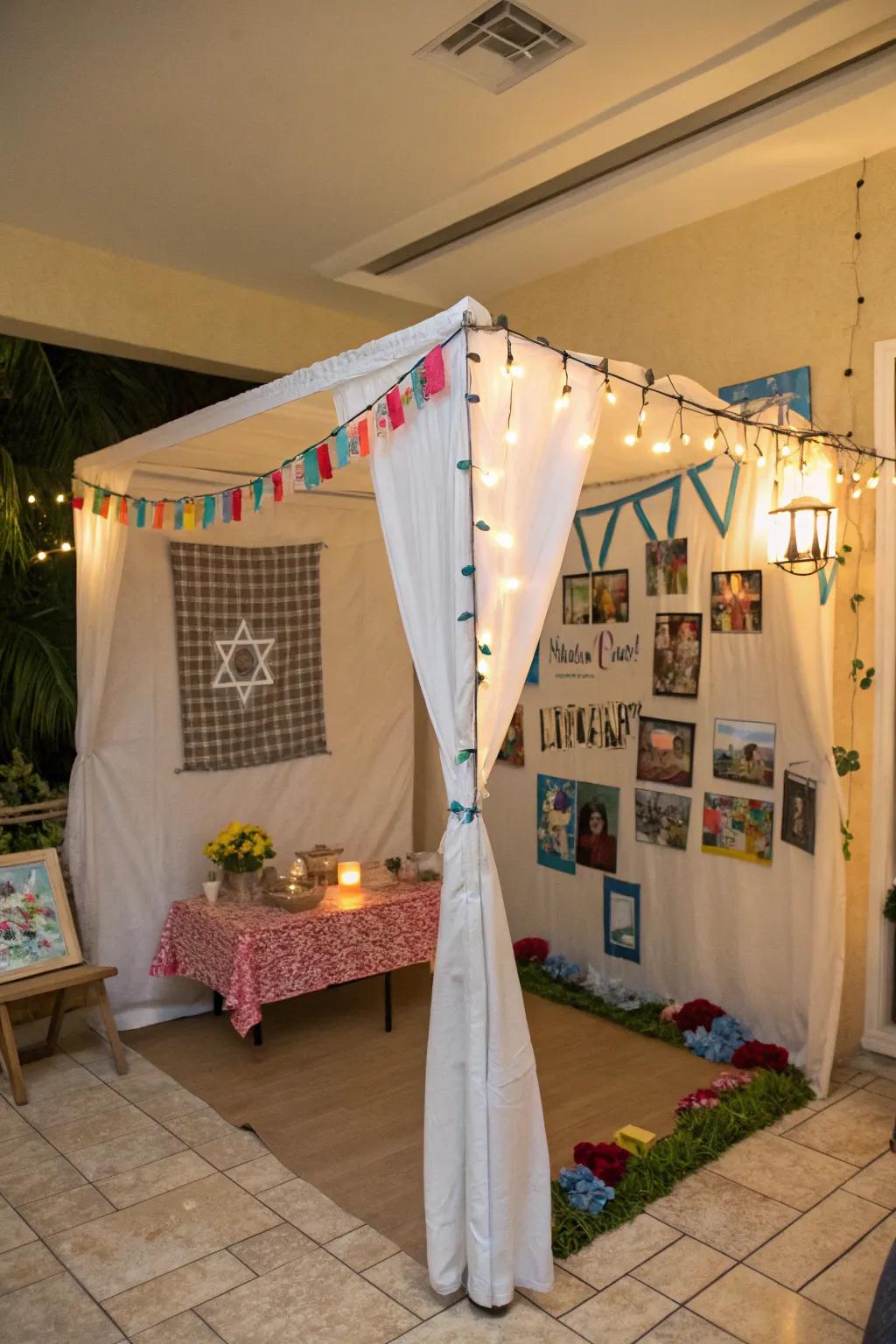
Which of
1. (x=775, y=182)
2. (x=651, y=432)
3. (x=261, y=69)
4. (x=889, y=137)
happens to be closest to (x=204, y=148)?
(x=261, y=69)

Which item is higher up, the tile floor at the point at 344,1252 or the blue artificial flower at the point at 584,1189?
the blue artificial flower at the point at 584,1189

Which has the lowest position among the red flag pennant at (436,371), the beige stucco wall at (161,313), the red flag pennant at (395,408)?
the red flag pennant at (395,408)

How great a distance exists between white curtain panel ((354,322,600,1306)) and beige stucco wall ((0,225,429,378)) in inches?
101

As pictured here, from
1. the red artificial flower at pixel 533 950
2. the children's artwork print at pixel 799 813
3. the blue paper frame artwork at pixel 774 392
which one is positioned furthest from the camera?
the red artificial flower at pixel 533 950

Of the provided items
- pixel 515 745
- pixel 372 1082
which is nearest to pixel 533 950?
pixel 515 745

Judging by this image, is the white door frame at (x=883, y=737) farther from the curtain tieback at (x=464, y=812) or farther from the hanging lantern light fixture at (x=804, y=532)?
the curtain tieback at (x=464, y=812)

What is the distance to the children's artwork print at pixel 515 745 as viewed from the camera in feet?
17.5

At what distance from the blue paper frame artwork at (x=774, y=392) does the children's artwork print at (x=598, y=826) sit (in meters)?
1.82

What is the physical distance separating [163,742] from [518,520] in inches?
103

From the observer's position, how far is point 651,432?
370cm

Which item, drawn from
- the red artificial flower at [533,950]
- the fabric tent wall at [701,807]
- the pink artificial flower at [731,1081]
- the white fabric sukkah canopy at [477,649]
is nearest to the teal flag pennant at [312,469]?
the white fabric sukkah canopy at [477,649]

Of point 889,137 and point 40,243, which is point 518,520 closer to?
point 889,137

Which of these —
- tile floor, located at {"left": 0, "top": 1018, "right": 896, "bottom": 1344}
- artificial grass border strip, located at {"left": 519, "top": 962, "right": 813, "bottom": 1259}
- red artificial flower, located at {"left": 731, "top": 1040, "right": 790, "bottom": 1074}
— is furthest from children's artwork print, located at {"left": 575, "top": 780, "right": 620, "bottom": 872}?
tile floor, located at {"left": 0, "top": 1018, "right": 896, "bottom": 1344}

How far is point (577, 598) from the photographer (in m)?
5.04
